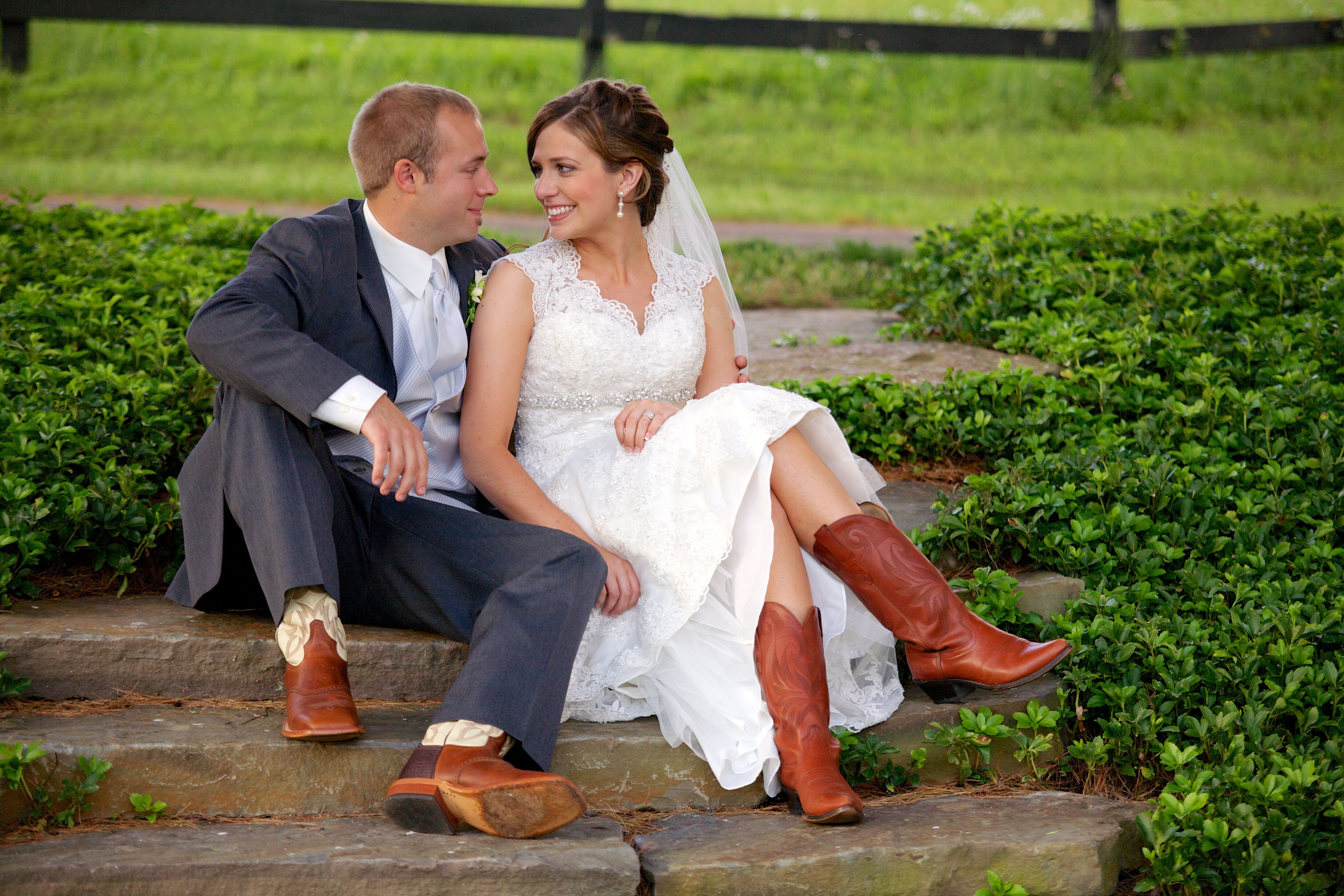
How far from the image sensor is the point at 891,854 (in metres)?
2.58

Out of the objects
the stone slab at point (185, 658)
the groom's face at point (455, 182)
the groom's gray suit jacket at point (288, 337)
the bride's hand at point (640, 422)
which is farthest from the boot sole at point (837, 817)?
the groom's face at point (455, 182)

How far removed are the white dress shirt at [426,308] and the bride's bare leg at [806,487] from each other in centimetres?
92

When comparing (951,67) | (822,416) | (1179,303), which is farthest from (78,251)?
(951,67)

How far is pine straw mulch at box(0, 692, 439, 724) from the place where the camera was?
2.77 metres

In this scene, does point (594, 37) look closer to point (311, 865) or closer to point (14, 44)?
point (14, 44)

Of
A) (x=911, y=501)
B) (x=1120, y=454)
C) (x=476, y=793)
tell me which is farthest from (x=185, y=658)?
(x=1120, y=454)

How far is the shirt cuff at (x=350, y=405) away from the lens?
2625mm

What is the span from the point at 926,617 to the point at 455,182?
167 centimetres

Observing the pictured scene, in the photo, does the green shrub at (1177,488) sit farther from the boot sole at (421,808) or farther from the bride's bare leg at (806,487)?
the boot sole at (421,808)

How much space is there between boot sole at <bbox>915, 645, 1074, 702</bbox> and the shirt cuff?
5.09 ft

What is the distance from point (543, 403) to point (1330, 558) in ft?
7.77

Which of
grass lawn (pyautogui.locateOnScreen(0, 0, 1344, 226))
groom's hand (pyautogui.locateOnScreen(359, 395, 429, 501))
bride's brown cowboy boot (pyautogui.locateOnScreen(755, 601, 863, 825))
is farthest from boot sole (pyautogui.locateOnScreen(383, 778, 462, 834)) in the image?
grass lawn (pyautogui.locateOnScreen(0, 0, 1344, 226))

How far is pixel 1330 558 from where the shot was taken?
137 inches

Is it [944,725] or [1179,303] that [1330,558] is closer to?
[944,725]
